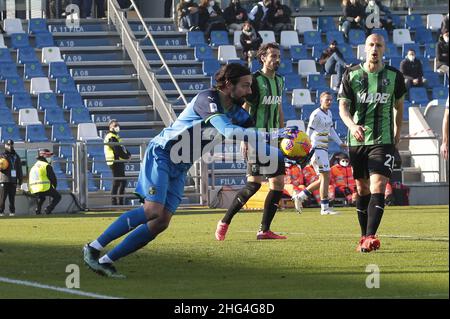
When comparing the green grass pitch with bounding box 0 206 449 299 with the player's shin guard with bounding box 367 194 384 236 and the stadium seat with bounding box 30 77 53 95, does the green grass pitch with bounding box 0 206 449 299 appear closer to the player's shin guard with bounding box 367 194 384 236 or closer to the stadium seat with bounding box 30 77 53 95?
the player's shin guard with bounding box 367 194 384 236

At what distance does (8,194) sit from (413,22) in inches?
575

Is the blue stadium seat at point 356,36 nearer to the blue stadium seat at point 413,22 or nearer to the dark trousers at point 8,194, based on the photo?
the blue stadium seat at point 413,22

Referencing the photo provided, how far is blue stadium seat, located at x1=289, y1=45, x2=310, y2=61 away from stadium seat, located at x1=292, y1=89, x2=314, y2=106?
187 centimetres

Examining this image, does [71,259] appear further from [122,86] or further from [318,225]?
[122,86]

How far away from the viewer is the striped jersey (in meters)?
13.4

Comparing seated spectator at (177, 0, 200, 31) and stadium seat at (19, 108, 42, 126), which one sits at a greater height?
seated spectator at (177, 0, 200, 31)

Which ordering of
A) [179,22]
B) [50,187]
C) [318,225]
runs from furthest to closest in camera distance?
1. [179,22]
2. [50,187]
3. [318,225]

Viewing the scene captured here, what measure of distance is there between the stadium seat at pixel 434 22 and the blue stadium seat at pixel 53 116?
1160cm

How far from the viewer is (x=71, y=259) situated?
42.2 ft

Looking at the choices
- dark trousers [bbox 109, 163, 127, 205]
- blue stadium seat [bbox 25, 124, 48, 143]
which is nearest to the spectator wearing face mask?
dark trousers [bbox 109, 163, 127, 205]

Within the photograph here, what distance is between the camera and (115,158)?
91.6 ft

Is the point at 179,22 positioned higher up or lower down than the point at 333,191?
higher up
